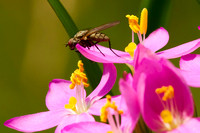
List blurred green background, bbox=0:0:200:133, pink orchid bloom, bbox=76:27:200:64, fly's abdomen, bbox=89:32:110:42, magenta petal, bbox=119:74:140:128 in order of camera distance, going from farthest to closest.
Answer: blurred green background, bbox=0:0:200:133 → fly's abdomen, bbox=89:32:110:42 → pink orchid bloom, bbox=76:27:200:64 → magenta petal, bbox=119:74:140:128

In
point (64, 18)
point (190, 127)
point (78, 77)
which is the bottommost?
point (190, 127)

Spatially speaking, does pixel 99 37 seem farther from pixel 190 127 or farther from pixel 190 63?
pixel 190 127

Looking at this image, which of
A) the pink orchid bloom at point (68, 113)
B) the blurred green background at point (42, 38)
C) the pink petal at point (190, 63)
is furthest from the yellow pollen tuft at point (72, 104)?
the blurred green background at point (42, 38)

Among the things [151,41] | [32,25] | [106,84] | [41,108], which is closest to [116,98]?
[106,84]

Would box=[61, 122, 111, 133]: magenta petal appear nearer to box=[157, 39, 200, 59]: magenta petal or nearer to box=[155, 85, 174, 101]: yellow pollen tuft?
box=[155, 85, 174, 101]: yellow pollen tuft

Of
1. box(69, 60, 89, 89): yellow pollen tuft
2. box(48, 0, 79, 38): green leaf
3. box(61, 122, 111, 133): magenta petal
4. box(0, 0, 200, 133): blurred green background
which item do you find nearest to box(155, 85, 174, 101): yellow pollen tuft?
box(61, 122, 111, 133): magenta petal

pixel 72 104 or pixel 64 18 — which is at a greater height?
pixel 64 18

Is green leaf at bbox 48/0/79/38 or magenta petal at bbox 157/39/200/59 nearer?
magenta petal at bbox 157/39/200/59

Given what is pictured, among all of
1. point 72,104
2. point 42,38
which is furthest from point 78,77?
point 42,38
